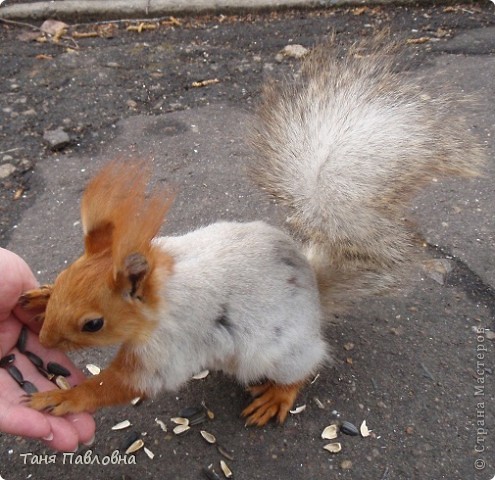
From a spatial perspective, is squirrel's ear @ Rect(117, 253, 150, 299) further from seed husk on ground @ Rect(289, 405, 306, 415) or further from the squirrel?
seed husk on ground @ Rect(289, 405, 306, 415)

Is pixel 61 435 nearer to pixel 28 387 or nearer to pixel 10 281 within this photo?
pixel 28 387

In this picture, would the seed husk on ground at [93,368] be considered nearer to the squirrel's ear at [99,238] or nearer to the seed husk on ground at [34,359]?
the seed husk on ground at [34,359]

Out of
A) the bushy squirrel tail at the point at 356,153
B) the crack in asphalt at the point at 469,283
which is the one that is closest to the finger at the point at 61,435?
the bushy squirrel tail at the point at 356,153

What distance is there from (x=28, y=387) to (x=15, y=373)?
45mm

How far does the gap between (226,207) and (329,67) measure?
2.39ft

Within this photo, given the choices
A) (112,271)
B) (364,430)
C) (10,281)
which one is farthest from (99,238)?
(364,430)

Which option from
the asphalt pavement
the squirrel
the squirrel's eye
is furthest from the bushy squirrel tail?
the squirrel's eye

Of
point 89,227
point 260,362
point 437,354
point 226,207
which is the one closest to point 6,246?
point 226,207

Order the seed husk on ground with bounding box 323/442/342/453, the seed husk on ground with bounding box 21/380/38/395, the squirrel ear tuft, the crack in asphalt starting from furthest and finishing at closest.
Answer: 1. the crack in asphalt
2. the seed husk on ground with bounding box 323/442/342/453
3. the seed husk on ground with bounding box 21/380/38/395
4. the squirrel ear tuft

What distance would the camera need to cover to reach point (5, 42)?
2.65 m

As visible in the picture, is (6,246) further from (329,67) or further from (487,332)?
(487,332)

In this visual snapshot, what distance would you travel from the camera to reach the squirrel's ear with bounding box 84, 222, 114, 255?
44.3 inches

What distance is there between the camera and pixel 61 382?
1.35 m

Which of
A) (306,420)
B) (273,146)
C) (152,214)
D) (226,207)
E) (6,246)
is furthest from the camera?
(226,207)
